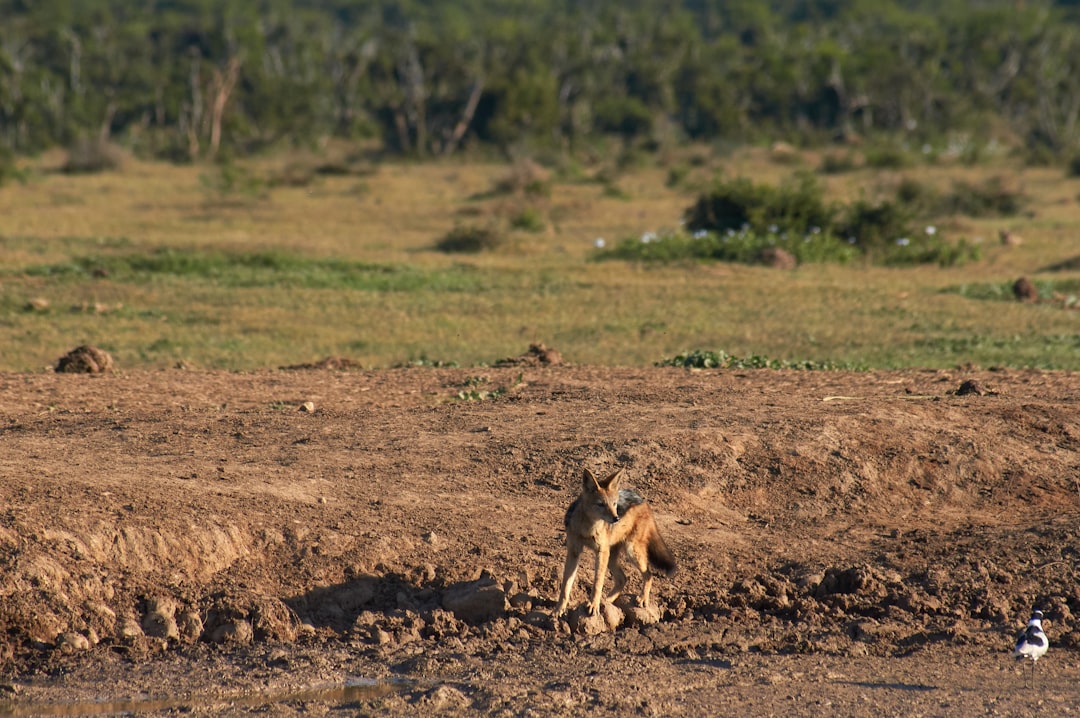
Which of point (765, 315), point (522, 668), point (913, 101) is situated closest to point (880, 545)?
point (522, 668)

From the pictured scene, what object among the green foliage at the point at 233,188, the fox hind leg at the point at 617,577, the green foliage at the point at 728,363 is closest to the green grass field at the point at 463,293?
the green foliage at the point at 728,363

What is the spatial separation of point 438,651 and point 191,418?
9.98 feet

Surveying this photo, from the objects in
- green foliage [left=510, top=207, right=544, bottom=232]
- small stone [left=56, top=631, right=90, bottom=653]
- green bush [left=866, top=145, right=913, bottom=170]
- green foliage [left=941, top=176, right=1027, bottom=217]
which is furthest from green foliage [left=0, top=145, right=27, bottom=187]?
small stone [left=56, top=631, right=90, bottom=653]

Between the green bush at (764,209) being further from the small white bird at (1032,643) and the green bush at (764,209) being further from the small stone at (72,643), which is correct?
the small stone at (72,643)

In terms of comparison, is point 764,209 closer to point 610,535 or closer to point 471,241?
point 471,241

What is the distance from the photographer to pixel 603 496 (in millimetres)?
5293

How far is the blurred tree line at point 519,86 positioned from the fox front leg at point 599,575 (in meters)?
31.4

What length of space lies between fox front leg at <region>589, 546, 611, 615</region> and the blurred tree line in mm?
31432

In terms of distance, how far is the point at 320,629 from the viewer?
18.0 feet

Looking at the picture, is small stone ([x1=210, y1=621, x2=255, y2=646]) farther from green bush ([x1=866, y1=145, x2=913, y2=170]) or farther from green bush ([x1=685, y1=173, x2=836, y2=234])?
green bush ([x1=866, y1=145, x2=913, y2=170])

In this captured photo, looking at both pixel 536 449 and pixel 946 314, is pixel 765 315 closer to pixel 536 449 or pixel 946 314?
pixel 946 314

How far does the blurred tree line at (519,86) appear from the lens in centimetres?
3956

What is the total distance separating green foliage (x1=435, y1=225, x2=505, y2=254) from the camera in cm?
1888

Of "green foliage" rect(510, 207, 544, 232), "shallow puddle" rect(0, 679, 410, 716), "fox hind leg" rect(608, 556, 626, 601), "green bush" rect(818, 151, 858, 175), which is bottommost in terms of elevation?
"shallow puddle" rect(0, 679, 410, 716)
